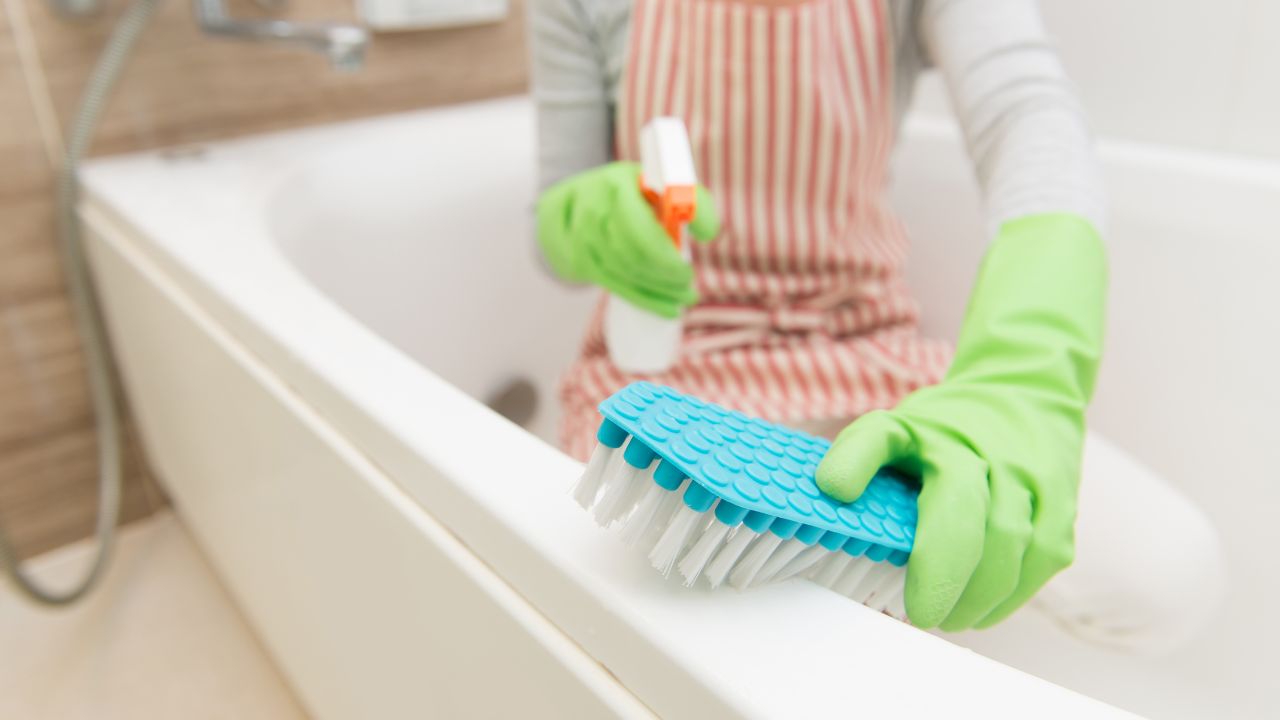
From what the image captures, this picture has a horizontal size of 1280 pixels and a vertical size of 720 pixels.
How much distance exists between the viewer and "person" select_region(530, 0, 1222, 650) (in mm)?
479

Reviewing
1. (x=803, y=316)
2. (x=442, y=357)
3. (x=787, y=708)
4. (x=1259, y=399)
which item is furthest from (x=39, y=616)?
(x=1259, y=399)

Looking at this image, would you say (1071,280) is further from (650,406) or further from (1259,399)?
(1259,399)

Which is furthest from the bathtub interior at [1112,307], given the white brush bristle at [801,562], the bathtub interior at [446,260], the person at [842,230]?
the white brush bristle at [801,562]

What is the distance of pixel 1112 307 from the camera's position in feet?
2.70

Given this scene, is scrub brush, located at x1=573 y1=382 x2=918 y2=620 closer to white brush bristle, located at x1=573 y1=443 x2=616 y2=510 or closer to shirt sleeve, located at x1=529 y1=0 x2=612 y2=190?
white brush bristle, located at x1=573 y1=443 x2=616 y2=510

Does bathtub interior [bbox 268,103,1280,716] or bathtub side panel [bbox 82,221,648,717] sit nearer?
bathtub side panel [bbox 82,221,648,717]

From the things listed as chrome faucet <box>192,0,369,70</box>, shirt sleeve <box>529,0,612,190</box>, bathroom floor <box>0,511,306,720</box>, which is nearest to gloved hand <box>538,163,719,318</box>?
shirt sleeve <box>529,0,612,190</box>

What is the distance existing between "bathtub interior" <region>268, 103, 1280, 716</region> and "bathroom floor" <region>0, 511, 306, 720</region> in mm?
339

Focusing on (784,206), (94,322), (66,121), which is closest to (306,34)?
(66,121)

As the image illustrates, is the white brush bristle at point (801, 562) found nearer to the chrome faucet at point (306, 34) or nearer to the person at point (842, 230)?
the person at point (842, 230)

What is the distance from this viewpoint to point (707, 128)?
0.66 metres

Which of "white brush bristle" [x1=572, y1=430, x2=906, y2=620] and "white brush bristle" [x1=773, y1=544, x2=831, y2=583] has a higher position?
"white brush bristle" [x1=572, y1=430, x2=906, y2=620]

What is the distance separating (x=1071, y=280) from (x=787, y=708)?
0.30 metres

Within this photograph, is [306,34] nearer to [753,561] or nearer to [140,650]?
[140,650]
